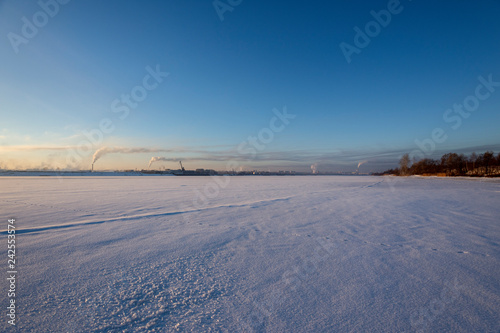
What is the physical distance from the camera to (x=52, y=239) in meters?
4.21

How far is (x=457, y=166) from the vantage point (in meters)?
81.5

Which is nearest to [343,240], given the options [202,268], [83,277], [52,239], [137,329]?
[202,268]

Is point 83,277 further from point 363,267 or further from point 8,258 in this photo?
point 363,267

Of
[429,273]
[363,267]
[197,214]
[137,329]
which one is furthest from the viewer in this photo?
[197,214]

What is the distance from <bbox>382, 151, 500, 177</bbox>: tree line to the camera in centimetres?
7019

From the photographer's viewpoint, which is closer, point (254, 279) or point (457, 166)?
point (254, 279)

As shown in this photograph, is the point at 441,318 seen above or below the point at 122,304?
below

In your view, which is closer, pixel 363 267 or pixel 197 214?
pixel 363 267

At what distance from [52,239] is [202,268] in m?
3.26

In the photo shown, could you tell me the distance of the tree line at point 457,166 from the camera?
70188 millimetres

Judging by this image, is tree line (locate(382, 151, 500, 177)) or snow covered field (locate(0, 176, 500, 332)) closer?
snow covered field (locate(0, 176, 500, 332))

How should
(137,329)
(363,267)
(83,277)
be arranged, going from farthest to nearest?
(363,267), (83,277), (137,329)

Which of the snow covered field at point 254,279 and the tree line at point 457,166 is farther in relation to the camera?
the tree line at point 457,166

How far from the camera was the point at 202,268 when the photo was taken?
3057 millimetres
